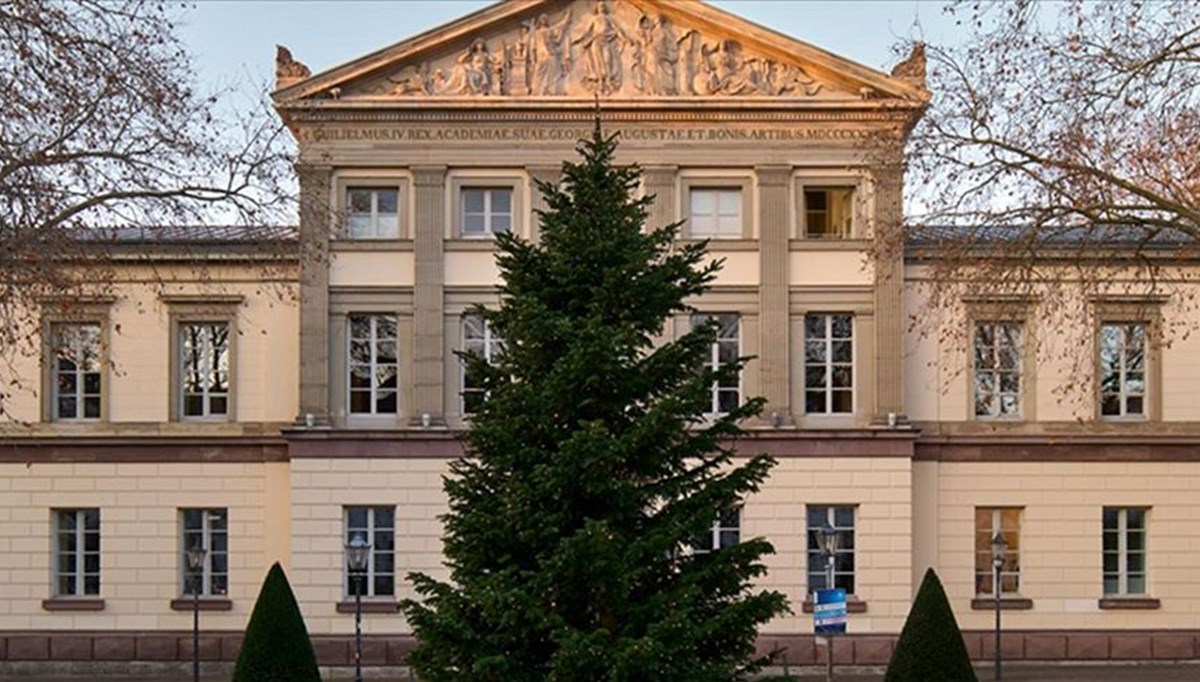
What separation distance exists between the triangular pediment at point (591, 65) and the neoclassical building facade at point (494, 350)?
0.06m

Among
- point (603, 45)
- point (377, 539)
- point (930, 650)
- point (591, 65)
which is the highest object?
point (603, 45)

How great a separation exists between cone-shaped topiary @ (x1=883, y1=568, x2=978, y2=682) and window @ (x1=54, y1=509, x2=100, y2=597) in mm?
21349

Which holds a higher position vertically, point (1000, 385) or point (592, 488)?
point (1000, 385)

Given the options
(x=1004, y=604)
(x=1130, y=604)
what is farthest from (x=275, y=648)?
(x=1130, y=604)

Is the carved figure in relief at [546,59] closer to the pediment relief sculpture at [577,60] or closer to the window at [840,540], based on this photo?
the pediment relief sculpture at [577,60]

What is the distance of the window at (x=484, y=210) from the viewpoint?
40.7 meters

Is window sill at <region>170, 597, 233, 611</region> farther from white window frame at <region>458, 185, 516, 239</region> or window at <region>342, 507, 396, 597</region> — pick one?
white window frame at <region>458, 185, 516, 239</region>

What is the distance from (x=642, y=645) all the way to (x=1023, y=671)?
2452cm

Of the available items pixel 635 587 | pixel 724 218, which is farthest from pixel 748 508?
pixel 635 587

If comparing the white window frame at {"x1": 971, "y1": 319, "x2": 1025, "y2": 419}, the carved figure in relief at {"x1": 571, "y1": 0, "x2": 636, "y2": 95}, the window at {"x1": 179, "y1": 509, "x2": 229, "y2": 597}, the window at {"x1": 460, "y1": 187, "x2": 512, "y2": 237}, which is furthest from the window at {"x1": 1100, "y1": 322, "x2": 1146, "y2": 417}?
the window at {"x1": 179, "y1": 509, "x2": 229, "y2": 597}

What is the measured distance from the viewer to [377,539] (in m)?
40.3

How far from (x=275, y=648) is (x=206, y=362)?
1427 cm

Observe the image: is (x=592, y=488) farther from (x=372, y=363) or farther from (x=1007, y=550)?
(x=1007, y=550)

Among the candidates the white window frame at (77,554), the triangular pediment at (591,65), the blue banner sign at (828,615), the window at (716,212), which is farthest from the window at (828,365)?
the white window frame at (77,554)
